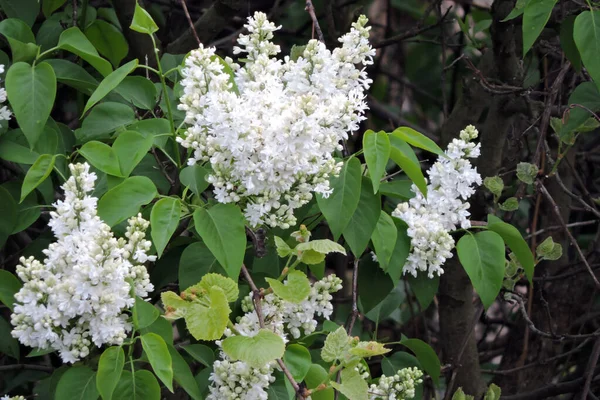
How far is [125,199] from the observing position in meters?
1.37

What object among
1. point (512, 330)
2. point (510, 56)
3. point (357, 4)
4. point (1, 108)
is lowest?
point (512, 330)

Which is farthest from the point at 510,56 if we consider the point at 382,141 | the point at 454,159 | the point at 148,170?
the point at 148,170

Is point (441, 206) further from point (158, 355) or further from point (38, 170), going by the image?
point (38, 170)

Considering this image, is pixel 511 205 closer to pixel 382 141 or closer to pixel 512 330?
pixel 382 141

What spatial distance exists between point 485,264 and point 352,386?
453 mm

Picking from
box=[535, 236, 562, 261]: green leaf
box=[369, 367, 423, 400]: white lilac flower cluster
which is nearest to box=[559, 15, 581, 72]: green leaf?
box=[535, 236, 562, 261]: green leaf

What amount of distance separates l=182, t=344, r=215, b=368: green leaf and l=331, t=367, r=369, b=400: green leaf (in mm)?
298

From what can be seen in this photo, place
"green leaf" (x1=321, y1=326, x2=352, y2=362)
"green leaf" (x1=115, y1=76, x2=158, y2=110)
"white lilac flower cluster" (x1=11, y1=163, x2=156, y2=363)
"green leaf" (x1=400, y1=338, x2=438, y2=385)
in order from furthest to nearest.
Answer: "green leaf" (x1=400, y1=338, x2=438, y2=385) < "green leaf" (x1=115, y1=76, x2=158, y2=110) < "green leaf" (x1=321, y1=326, x2=352, y2=362) < "white lilac flower cluster" (x1=11, y1=163, x2=156, y2=363)

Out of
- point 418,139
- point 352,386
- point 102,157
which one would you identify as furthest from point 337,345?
point 102,157

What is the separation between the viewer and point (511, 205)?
6.24ft

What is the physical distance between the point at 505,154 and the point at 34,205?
1.65 meters

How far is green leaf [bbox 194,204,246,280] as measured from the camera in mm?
1330

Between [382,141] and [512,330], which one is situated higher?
[382,141]

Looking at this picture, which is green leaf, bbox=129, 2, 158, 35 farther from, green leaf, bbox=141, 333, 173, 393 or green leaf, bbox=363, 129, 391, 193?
green leaf, bbox=141, 333, 173, 393
